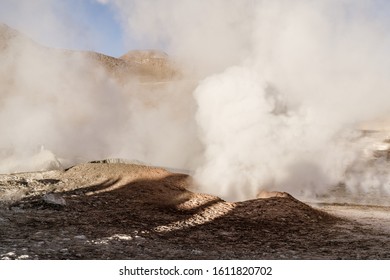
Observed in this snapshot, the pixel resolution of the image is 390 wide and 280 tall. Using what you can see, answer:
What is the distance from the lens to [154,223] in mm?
6590

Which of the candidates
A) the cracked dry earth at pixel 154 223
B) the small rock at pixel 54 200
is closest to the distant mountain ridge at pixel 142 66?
the cracked dry earth at pixel 154 223

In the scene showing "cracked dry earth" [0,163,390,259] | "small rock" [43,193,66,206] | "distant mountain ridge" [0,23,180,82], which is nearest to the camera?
"cracked dry earth" [0,163,390,259]

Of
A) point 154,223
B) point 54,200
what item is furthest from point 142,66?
point 154,223

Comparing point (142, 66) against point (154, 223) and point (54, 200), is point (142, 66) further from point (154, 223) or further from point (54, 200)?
point (154, 223)

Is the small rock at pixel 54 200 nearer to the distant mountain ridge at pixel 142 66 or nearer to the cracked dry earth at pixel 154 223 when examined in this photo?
the cracked dry earth at pixel 154 223

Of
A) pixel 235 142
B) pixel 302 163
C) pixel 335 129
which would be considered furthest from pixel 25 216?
pixel 335 129

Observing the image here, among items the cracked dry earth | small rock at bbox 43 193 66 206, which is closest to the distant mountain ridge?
the cracked dry earth

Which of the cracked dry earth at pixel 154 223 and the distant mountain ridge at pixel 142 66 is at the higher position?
the distant mountain ridge at pixel 142 66

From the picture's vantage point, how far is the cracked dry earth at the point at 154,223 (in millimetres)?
5012

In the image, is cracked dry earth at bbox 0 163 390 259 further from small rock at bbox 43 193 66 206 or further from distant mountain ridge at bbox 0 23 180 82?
distant mountain ridge at bbox 0 23 180 82

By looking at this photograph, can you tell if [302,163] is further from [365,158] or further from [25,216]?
[25,216]

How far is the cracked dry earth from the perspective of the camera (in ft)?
16.4

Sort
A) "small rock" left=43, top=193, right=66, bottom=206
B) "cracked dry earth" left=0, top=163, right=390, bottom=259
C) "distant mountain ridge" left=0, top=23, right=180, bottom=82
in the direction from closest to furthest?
"cracked dry earth" left=0, top=163, right=390, bottom=259 < "small rock" left=43, top=193, right=66, bottom=206 < "distant mountain ridge" left=0, top=23, right=180, bottom=82

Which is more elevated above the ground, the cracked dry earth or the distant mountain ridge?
the distant mountain ridge
